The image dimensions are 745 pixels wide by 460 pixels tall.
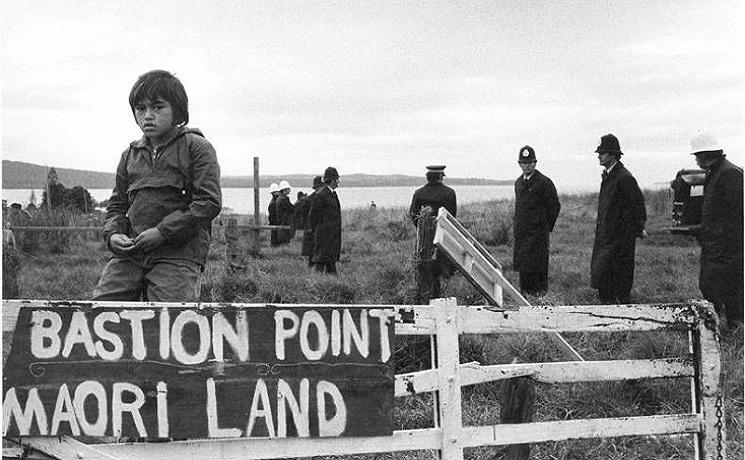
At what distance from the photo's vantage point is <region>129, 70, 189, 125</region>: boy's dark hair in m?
4.00

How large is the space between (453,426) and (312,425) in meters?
0.61

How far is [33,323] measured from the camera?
3.29 m

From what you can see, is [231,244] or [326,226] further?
[231,244]

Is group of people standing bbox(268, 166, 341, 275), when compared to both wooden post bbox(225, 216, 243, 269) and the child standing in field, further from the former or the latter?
the child standing in field

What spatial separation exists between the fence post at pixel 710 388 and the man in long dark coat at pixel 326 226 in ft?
25.7

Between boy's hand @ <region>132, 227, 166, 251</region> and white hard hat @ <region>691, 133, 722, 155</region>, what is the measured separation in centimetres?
505

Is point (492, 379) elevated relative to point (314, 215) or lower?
lower

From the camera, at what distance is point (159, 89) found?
13.1 feet

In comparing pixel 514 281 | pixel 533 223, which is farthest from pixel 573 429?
pixel 514 281

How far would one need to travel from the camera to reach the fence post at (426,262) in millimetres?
6160

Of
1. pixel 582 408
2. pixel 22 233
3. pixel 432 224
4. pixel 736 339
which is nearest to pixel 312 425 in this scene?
pixel 582 408

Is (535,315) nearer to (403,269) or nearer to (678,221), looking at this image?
(403,269)

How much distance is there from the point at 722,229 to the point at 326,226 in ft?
19.5

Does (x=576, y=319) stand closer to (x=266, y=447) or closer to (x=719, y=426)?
(x=719, y=426)
